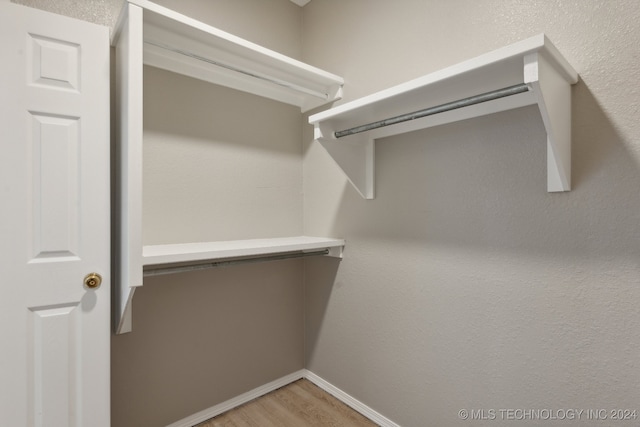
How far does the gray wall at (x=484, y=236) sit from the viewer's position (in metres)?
0.98

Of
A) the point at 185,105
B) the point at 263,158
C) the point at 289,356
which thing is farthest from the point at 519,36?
the point at 289,356

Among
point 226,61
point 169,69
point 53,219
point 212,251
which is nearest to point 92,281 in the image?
point 53,219

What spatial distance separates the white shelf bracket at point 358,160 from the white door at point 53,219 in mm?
984

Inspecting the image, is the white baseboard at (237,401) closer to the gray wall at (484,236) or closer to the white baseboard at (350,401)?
the white baseboard at (350,401)

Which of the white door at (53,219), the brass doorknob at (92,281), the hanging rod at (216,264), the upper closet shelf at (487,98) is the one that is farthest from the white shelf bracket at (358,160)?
the brass doorknob at (92,281)

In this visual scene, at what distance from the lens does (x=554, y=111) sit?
0.95m

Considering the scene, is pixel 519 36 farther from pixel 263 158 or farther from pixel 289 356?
pixel 289 356

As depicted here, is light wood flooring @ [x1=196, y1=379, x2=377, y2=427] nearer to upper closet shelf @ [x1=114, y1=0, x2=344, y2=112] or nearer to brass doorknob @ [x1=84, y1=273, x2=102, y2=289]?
brass doorknob @ [x1=84, y1=273, x2=102, y2=289]

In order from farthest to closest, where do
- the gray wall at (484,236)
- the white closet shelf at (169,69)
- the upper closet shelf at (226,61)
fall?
1. the upper closet shelf at (226,61)
2. the white closet shelf at (169,69)
3. the gray wall at (484,236)

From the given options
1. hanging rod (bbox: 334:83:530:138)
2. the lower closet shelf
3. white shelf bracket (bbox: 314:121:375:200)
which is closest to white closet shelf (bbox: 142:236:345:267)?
the lower closet shelf

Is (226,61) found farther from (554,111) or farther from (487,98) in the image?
(554,111)

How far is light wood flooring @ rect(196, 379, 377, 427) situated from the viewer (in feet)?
5.41

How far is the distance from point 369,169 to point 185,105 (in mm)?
1006

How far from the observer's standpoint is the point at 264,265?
6.27 feet
